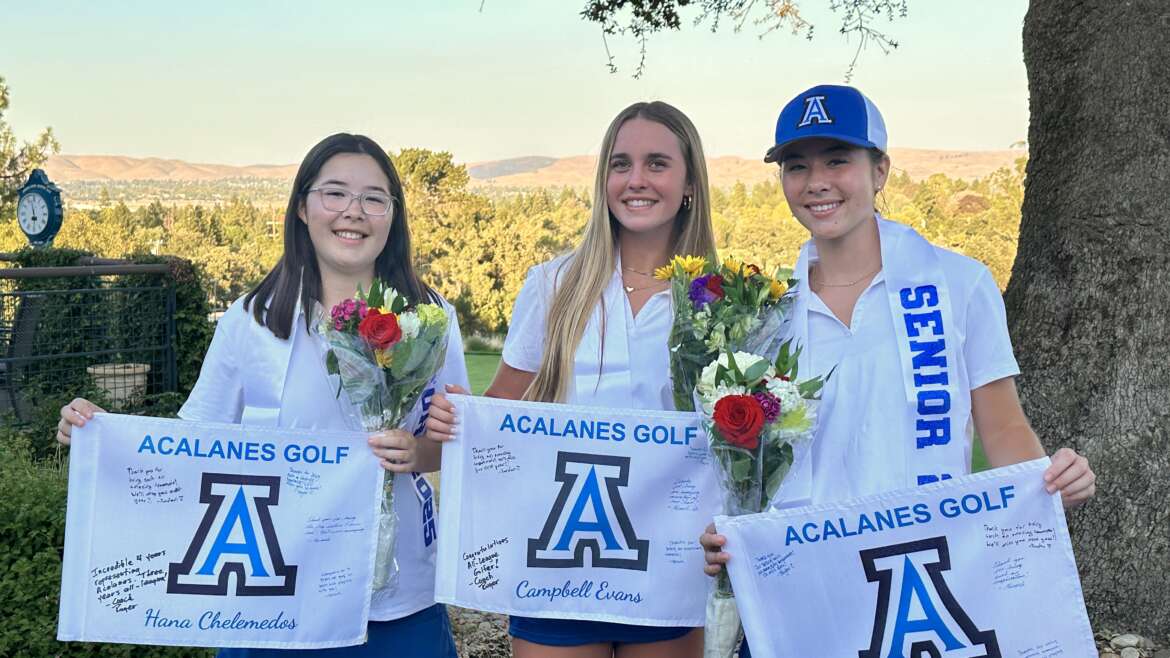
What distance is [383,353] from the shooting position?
291 centimetres

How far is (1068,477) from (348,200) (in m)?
2.11

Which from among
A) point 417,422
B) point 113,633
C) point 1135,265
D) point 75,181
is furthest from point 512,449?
point 75,181

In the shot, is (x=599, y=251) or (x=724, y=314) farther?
(x=599, y=251)

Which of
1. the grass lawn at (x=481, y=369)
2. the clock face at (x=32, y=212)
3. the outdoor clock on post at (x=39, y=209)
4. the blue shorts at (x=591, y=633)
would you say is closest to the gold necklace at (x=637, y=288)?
the blue shorts at (x=591, y=633)

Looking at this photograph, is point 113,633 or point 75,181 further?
point 75,181

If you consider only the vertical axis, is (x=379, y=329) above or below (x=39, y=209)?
below

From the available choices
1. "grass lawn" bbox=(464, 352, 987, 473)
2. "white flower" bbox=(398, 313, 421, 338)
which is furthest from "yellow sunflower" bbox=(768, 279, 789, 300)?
"grass lawn" bbox=(464, 352, 987, 473)

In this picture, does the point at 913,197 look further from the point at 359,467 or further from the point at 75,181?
the point at 75,181

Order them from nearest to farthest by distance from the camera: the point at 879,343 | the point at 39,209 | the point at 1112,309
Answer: the point at 879,343 → the point at 1112,309 → the point at 39,209

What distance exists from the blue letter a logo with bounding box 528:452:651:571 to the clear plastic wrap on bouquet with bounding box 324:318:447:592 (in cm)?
43

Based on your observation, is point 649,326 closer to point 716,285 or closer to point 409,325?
point 716,285

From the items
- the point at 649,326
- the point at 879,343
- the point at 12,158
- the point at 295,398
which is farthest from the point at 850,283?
the point at 12,158

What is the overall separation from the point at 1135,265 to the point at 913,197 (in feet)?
93.4

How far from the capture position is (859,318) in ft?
9.86
